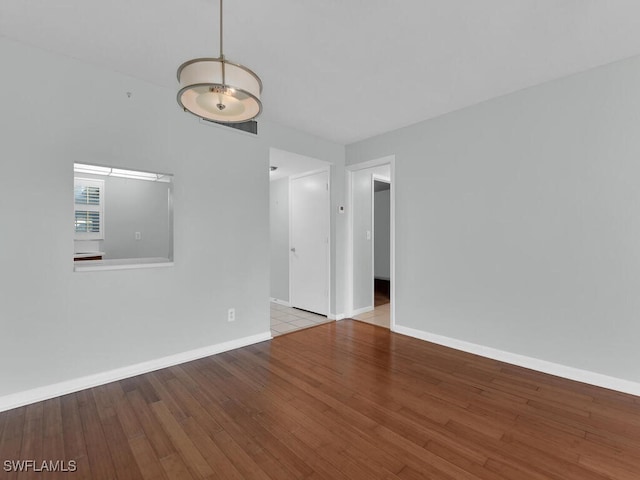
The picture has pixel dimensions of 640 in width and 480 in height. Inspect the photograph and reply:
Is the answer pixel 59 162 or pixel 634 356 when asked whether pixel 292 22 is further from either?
pixel 634 356

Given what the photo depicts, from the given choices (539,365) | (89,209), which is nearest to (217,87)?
(89,209)

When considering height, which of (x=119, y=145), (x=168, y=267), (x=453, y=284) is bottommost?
(x=453, y=284)

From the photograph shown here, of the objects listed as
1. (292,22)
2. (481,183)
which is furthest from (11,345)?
(481,183)

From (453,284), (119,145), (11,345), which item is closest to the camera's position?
(11,345)

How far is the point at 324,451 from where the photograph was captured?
1.63 metres

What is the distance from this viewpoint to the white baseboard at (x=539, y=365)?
226cm

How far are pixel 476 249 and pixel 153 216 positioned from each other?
134 inches

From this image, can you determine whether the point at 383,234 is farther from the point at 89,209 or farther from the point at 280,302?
the point at 89,209

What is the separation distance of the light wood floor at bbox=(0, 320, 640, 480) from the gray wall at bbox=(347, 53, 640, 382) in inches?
17.3

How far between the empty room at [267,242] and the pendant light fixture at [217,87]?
0.04 ft

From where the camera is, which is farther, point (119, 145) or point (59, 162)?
point (119, 145)

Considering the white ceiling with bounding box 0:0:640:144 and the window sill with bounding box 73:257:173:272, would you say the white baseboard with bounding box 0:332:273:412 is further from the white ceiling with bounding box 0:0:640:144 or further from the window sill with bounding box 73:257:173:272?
the white ceiling with bounding box 0:0:640:144

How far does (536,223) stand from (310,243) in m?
2.89

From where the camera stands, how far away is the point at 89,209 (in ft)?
8.80
